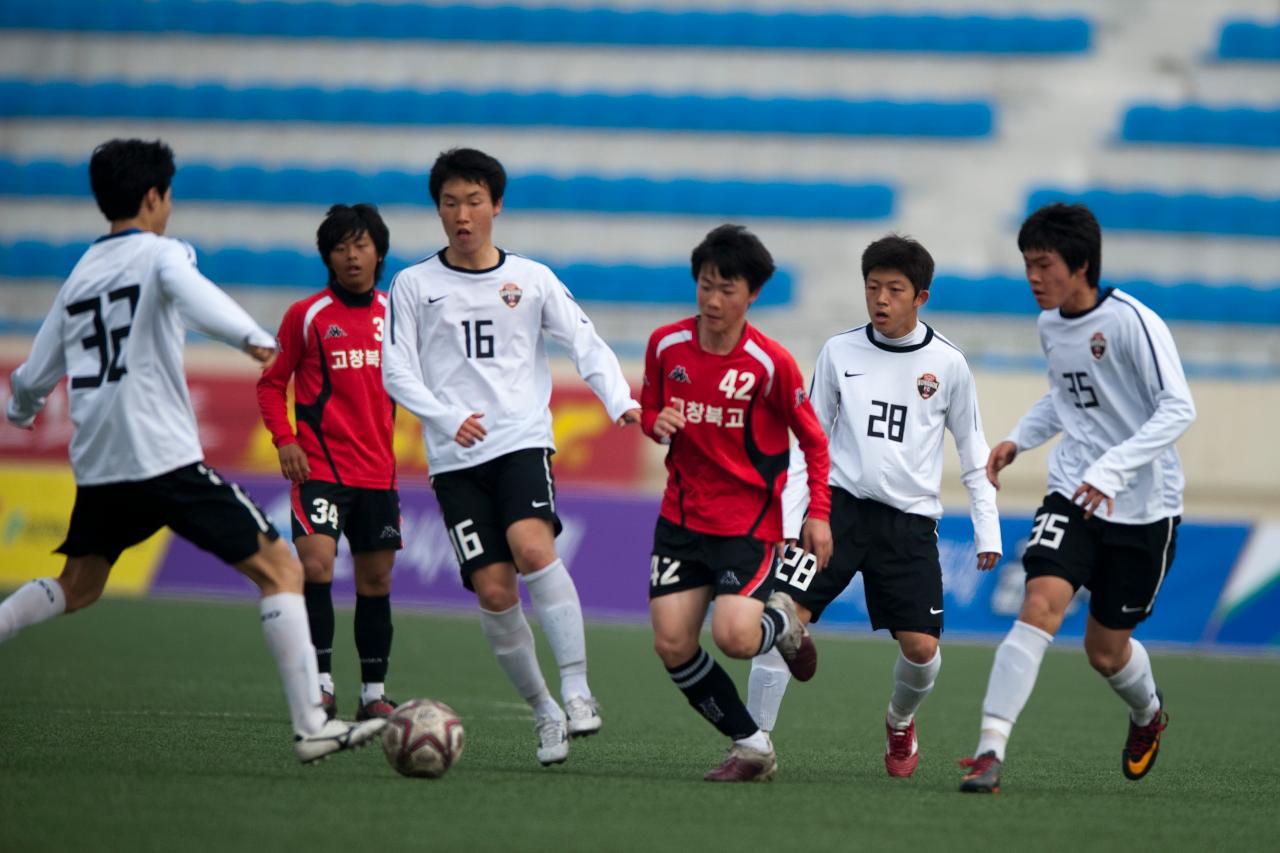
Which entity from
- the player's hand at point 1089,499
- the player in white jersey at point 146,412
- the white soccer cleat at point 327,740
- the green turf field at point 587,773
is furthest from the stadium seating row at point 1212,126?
the white soccer cleat at point 327,740

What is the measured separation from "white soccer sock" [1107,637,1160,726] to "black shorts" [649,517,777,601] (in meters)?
1.57

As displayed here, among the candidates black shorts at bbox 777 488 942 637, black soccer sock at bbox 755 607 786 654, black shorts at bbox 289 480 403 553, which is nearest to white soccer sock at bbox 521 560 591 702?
Result: black soccer sock at bbox 755 607 786 654

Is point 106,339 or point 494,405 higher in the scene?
point 106,339

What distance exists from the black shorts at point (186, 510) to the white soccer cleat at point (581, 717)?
1304 millimetres

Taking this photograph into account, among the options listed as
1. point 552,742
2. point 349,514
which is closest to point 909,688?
point 552,742

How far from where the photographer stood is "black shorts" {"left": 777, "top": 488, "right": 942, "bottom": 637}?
6914 mm

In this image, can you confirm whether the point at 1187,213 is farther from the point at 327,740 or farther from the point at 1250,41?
the point at 327,740

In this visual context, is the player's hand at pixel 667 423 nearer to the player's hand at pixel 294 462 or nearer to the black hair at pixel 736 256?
the black hair at pixel 736 256

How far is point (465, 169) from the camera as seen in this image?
6.46m

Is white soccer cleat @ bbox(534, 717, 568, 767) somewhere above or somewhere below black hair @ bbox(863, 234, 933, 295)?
below

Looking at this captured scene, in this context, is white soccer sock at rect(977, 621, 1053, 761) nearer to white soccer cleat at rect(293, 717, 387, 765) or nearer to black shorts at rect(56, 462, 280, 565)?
white soccer cleat at rect(293, 717, 387, 765)

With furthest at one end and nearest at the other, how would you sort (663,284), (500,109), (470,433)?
(500,109) → (663,284) → (470,433)

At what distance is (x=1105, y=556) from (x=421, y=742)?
2.68m

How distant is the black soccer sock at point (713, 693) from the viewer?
6.26 meters
